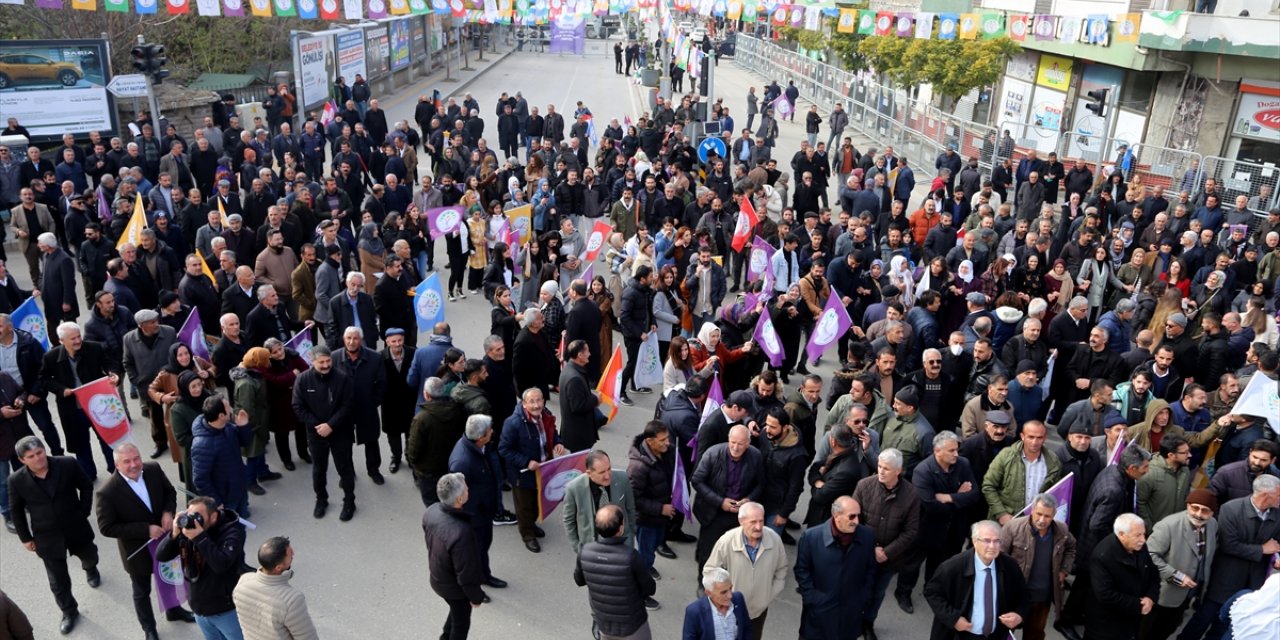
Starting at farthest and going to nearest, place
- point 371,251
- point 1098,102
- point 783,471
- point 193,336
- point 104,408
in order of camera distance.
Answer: point 1098,102
point 371,251
point 193,336
point 104,408
point 783,471

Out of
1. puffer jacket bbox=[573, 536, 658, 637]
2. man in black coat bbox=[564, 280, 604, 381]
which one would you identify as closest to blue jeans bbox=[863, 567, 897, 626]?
puffer jacket bbox=[573, 536, 658, 637]

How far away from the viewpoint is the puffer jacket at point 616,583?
542 centimetres

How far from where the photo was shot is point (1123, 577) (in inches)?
231

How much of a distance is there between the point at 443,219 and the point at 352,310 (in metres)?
3.39

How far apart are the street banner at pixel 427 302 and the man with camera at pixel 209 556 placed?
15.3 feet

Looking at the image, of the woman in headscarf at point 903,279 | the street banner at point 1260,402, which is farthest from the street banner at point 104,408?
the street banner at point 1260,402

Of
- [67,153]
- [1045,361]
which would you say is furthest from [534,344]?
[67,153]

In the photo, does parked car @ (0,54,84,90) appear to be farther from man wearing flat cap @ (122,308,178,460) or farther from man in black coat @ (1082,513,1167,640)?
man in black coat @ (1082,513,1167,640)

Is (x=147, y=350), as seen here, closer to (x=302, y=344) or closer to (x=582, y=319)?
(x=302, y=344)

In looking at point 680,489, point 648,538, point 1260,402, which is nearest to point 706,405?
point 680,489

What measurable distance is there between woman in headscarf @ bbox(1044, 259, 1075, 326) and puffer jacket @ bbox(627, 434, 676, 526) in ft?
19.8

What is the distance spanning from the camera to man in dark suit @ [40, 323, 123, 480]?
26.1 ft

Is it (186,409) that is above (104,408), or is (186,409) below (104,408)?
above

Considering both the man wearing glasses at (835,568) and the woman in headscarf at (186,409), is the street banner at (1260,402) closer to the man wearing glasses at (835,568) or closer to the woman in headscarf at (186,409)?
the man wearing glasses at (835,568)
